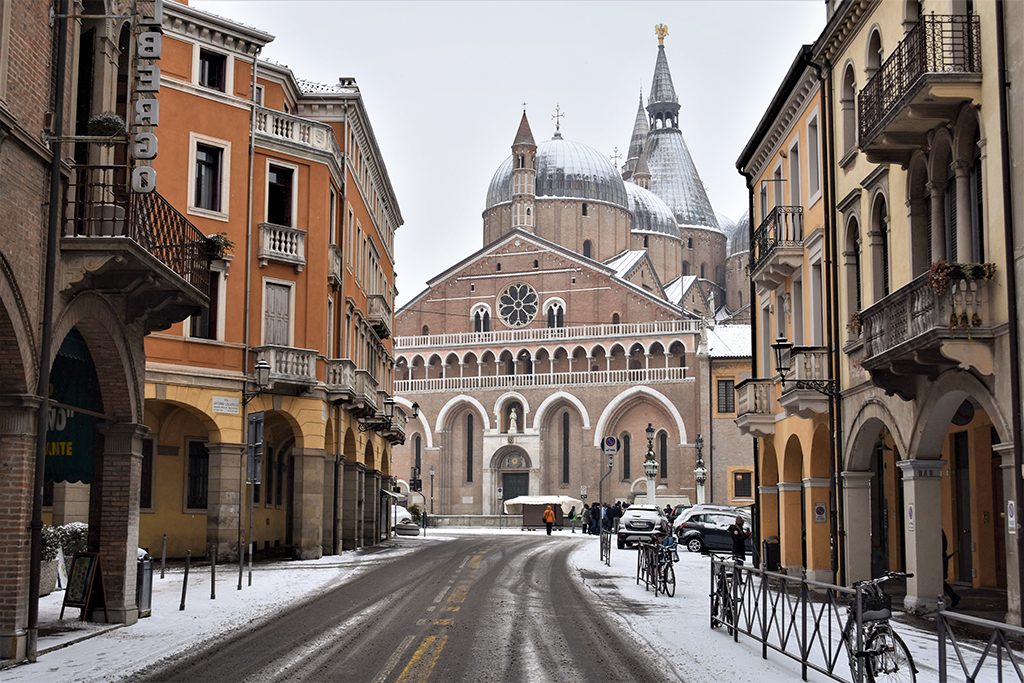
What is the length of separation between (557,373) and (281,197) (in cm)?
4310

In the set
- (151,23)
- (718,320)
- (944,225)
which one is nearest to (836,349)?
(944,225)

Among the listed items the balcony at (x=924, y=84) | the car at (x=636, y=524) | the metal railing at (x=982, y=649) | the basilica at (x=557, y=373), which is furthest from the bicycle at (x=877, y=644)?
the basilica at (x=557, y=373)

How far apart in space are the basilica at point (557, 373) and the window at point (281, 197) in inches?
1520

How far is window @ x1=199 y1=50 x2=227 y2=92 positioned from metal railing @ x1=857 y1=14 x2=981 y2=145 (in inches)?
674

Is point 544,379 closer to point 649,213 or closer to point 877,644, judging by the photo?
point 649,213

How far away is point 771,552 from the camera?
88.3 feet

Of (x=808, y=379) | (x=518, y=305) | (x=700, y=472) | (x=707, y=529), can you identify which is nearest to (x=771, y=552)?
(x=808, y=379)

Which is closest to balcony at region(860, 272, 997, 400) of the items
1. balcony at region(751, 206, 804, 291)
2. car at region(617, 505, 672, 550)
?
balcony at region(751, 206, 804, 291)

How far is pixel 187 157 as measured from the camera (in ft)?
89.0

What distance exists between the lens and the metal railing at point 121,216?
13.2 meters

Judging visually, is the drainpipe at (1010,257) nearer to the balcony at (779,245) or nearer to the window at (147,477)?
the balcony at (779,245)

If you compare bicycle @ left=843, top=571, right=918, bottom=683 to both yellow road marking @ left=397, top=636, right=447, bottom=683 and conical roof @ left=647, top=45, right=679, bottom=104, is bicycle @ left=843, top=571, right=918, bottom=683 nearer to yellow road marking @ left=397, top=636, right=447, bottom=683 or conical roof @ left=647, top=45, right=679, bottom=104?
yellow road marking @ left=397, top=636, right=447, bottom=683

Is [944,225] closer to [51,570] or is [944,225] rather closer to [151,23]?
[151,23]

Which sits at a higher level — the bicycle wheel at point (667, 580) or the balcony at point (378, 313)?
the balcony at point (378, 313)
